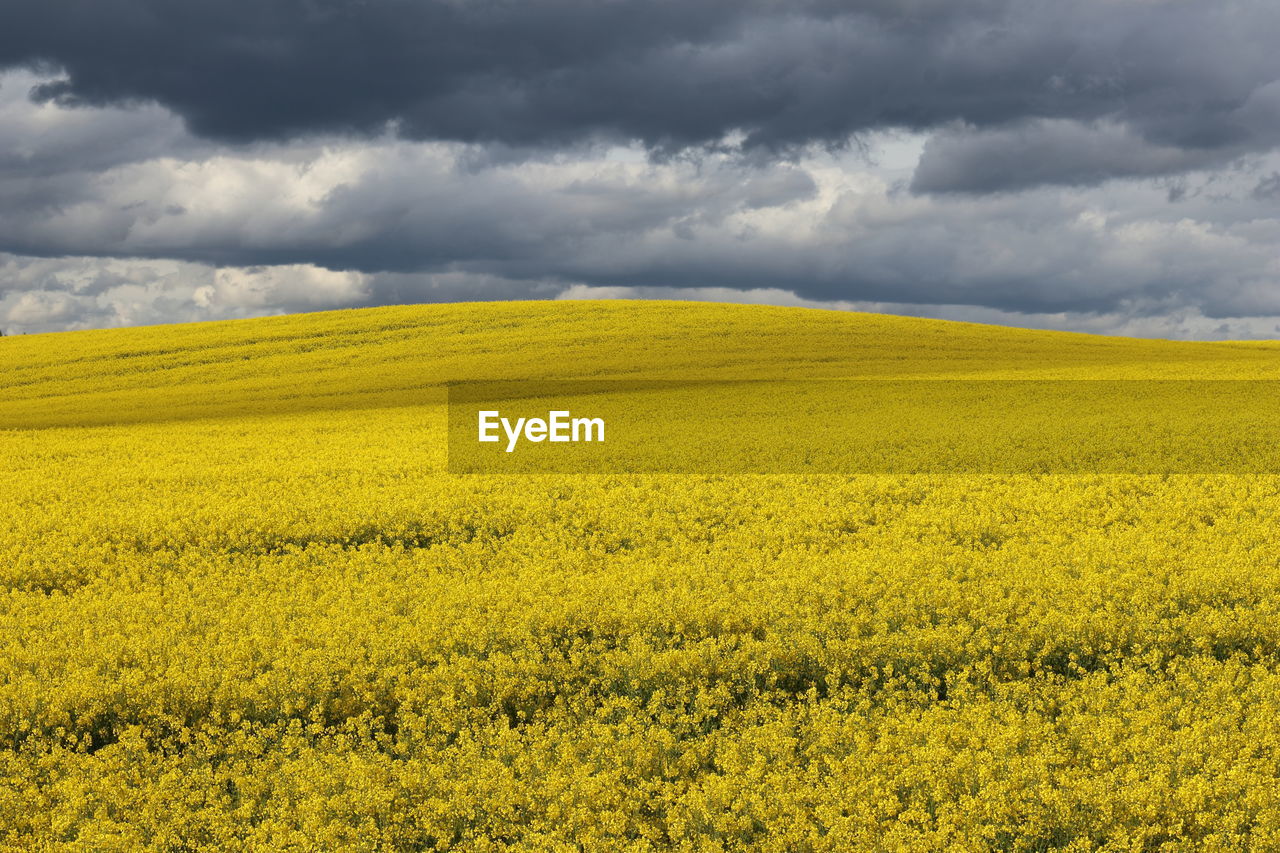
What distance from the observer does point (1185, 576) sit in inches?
437

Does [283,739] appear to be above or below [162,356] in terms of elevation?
below

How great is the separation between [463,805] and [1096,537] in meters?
9.86

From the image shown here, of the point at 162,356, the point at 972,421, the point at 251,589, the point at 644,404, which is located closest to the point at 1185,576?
the point at 251,589

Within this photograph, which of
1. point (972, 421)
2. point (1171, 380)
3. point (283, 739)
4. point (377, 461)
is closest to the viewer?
point (283, 739)

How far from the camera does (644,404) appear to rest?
99.0 ft

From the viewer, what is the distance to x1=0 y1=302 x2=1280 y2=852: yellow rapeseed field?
6.67 metres

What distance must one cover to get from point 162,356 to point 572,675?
1752 inches

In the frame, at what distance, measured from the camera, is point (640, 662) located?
9078 mm

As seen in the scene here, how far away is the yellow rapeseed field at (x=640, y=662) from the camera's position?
6668 mm

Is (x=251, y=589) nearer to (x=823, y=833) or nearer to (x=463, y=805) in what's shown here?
(x=463, y=805)

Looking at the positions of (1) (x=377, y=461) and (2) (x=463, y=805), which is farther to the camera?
(1) (x=377, y=461)

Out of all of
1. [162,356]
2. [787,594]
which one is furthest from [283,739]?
[162,356]

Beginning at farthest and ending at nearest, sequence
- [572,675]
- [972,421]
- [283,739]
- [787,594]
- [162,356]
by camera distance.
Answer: [162,356] → [972,421] → [787,594] → [572,675] → [283,739]

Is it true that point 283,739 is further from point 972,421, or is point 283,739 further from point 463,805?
point 972,421
